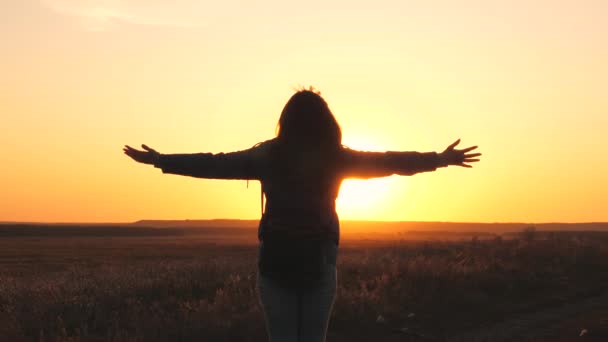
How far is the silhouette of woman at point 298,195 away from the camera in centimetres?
426

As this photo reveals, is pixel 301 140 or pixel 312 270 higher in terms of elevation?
pixel 301 140

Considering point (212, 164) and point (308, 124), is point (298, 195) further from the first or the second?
point (212, 164)

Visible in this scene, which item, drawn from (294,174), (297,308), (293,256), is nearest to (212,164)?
→ (294,174)

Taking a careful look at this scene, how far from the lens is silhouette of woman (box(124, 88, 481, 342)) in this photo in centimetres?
426

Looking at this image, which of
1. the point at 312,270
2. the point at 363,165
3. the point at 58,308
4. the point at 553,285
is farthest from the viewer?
the point at 553,285

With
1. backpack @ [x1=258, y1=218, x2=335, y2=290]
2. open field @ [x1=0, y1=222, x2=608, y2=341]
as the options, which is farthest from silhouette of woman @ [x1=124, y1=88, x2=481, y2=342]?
open field @ [x1=0, y1=222, x2=608, y2=341]

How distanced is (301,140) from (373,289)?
12.5 metres

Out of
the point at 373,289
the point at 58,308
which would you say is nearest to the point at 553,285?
the point at 373,289

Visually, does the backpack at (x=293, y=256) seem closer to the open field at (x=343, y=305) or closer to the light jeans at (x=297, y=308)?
the light jeans at (x=297, y=308)

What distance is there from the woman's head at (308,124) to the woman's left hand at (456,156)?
→ 0.79 metres

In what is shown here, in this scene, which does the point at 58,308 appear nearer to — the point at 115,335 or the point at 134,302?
the point at 134,302

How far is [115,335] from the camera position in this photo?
10383 millimetres

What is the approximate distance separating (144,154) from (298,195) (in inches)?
40.6

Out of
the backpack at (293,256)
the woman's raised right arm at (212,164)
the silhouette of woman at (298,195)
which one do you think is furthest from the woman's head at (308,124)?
the backpack at (293,256)
